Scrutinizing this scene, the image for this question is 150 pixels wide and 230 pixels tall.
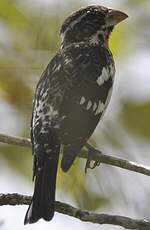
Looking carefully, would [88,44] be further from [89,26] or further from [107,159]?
[107,159]

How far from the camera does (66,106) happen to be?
416 cm

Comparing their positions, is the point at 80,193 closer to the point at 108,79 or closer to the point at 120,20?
the point at 108,79

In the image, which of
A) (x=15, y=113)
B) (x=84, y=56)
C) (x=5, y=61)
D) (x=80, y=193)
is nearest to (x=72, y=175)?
(x=80, y=193)

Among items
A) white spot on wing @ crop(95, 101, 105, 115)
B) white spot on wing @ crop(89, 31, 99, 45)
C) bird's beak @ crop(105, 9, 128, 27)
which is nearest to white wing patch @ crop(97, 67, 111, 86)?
white spot on wing @ crop(95, 101, 105, 115)

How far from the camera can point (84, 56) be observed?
4719 mm

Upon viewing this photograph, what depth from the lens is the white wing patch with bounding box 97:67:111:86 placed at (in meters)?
4.45

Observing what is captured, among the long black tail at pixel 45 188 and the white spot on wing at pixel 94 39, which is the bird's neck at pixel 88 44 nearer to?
the white spot on wing at pixel 94 39

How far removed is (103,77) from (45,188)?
3.07ft

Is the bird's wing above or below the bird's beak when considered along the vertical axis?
below

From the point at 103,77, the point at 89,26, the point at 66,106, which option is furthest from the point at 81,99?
the point at 89,26

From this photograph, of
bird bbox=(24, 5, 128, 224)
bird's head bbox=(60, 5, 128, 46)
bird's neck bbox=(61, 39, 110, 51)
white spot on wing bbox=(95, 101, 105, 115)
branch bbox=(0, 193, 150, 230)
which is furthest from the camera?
bird's head bbox=(60, 5, 128, 46)

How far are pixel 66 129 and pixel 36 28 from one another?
2.07ft

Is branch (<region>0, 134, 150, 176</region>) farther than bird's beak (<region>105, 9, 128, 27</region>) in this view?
No

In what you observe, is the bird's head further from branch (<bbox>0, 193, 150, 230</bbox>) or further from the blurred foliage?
branch (<bbox>0, 193, 150, 230</bbox>)
